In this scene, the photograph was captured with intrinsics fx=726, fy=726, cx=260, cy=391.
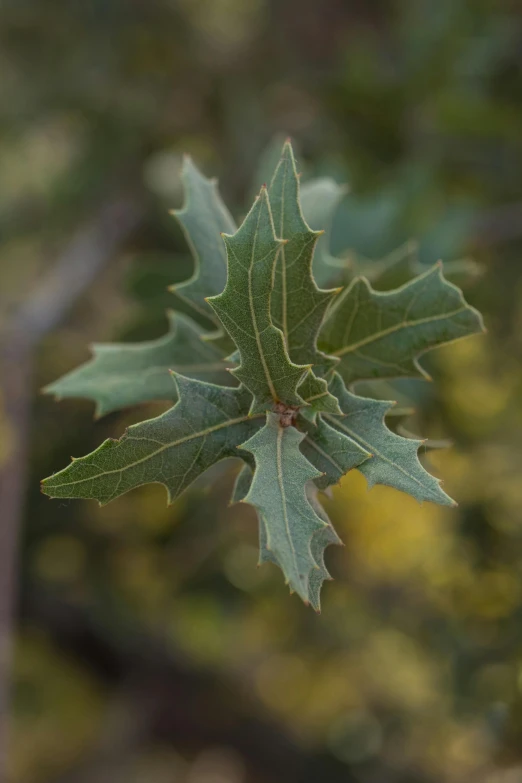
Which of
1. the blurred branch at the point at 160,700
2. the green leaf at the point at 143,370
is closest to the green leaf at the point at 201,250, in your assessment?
the green leaf at the point at 143,370

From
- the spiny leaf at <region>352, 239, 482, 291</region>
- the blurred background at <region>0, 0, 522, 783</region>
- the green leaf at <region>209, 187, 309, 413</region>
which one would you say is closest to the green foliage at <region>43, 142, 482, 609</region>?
the green leaf at <region>209, 187, 309, 413</region>

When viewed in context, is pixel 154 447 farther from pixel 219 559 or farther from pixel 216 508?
pixel 219 559

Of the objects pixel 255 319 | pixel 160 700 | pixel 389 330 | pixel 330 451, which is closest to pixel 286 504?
pixel 330 451

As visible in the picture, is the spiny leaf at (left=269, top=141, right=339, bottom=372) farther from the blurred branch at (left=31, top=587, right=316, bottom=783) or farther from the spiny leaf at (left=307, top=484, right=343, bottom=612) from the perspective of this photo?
the blurred branch at (left=31, top=587, right=316, bottom=783)

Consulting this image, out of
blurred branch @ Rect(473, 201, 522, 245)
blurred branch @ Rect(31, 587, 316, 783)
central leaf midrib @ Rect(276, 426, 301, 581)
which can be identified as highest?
blurred branch @ Rect(473, 201, 522, 245)

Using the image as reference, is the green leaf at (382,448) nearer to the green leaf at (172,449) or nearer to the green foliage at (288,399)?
the green foliage at (288,399)

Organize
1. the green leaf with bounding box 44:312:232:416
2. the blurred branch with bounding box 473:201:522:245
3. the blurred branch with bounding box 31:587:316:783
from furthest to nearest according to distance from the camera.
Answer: the blurred branch with bounding box 31:587:316:783 < the blurred branch with bounding box 473:201:522:245 < the green leaf with bounding box 44:312:232:416
